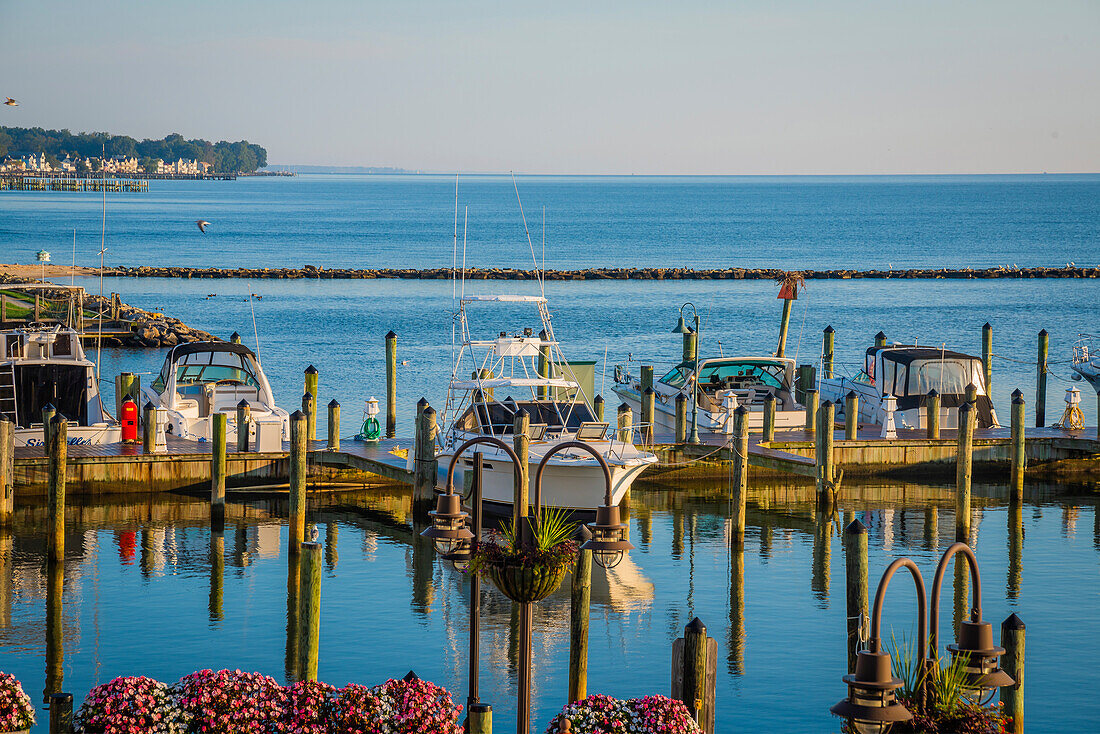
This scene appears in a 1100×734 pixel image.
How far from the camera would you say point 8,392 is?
2522cm

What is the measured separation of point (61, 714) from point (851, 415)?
18131 mm

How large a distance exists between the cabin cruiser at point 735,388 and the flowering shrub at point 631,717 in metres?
17.6

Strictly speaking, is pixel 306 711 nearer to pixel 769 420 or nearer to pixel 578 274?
pixel 769 420

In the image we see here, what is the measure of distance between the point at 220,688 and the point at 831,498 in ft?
48.7

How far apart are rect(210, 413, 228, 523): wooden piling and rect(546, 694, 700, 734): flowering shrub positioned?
1336 cm

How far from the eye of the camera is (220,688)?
10.6 m

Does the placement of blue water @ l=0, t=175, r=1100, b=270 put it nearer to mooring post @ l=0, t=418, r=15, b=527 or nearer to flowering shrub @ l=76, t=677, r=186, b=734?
mooring post @ l=0, t=418, r=15, b=527

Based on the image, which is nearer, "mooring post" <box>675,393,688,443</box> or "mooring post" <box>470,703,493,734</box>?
"mooring post" <box>470,703,493,734</box>

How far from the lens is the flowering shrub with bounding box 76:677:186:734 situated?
33.8 feet

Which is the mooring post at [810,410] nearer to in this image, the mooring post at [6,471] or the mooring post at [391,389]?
the mooring post at [391,389]

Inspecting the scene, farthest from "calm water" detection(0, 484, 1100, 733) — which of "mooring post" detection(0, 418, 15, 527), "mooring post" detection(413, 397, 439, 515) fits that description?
"mooring post" detection(413, 397, 439, 515)

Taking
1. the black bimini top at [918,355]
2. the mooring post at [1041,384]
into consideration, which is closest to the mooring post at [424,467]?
the black bimini top at [918,355]

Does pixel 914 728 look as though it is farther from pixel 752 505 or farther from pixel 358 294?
pixel 358 294

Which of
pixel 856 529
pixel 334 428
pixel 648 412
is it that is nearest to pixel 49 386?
pixel 334 428
